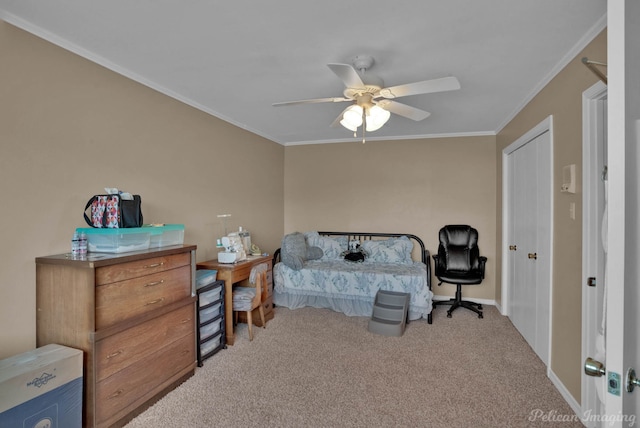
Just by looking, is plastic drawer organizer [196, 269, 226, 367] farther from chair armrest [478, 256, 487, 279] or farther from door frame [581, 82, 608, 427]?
chair armrest [478, 256, 487, 279]

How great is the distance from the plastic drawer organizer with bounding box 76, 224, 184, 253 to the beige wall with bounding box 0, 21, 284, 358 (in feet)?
0.73

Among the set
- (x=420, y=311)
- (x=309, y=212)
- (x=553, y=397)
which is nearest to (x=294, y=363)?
(x=420, y=311)

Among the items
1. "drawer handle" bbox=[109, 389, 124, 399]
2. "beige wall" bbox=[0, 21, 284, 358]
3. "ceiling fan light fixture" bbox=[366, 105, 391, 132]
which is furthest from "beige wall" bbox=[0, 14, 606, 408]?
"ceiling fan light fixture" bbox=[366, 105, 391, 132]

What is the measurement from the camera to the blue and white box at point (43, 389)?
4.99ft

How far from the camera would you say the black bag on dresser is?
7.25 feet

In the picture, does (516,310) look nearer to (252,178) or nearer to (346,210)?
(346,210)

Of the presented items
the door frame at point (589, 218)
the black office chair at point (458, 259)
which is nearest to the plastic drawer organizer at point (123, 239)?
the door frame at point (589, 218)

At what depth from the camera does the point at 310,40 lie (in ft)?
6.94

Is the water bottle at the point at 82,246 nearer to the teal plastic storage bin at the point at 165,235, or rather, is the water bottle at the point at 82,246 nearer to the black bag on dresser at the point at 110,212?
the black bag on dresser at the point at 110,212

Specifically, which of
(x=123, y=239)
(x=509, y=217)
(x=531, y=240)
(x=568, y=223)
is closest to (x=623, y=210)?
(x=568, y=223)

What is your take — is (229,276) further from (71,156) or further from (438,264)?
(438,264)

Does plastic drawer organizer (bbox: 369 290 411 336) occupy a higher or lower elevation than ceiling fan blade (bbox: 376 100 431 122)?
lower

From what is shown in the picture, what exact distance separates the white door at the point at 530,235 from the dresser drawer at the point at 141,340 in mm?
3038

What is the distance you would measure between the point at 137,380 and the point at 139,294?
58cm
